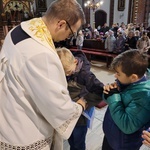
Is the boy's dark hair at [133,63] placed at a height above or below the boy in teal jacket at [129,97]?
above

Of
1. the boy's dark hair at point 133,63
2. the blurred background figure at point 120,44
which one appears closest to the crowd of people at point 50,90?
the boy's dark hair at point 133,63

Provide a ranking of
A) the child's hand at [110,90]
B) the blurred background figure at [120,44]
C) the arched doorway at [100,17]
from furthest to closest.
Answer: the arched doorway at [100,17] < the blurred background figure at [120,44] < the child's hand at [110,90]

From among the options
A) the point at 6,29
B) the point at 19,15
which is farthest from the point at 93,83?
the point at 19,15

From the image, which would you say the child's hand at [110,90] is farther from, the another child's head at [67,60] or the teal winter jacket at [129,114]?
the another child's head at [67,60]

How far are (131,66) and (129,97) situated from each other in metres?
0.19

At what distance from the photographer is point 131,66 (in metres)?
1.03

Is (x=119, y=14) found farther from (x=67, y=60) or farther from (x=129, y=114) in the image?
(x=129, y=114)

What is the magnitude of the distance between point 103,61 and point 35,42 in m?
6.03

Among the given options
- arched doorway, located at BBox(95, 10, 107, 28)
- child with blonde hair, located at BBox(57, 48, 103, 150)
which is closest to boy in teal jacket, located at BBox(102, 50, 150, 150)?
child with blonde hair, located at BBox(57, 48, 103, 150)

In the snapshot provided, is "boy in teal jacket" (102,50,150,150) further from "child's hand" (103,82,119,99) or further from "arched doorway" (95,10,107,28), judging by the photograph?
"arched doorway" (95,10,107,28)

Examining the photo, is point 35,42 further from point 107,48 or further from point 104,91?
point 107,48

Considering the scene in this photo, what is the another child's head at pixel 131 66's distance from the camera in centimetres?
103

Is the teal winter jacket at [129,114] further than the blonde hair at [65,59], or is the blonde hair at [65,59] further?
the blonde hair at [65,59]

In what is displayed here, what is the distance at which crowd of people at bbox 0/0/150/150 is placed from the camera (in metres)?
0.82
